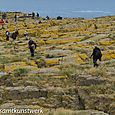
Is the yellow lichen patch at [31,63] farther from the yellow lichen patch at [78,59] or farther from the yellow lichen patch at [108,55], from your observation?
the yellow lichen patch at [108,55]

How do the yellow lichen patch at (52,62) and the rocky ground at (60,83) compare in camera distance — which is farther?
the yellow lichen patch at (52,62)

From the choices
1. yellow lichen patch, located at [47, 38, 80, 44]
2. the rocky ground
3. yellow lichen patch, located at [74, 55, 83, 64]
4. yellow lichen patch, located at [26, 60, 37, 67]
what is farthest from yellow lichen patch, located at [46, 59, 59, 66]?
yellow lichen patch, located at [47, 38, 80, 44]

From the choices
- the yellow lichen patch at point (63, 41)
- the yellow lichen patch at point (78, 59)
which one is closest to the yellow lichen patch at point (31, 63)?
the yellow lichen patch at point (78, 59)

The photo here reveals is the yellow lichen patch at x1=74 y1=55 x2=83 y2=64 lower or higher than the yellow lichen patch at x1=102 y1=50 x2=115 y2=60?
lower

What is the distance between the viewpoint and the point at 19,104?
2261cm

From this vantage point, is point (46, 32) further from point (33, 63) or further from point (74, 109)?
point (74, 109)

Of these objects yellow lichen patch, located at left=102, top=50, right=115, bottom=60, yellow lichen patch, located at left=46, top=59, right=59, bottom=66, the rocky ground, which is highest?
yellow lichen patch, located at left=102, top=50, right=115, bottom=60

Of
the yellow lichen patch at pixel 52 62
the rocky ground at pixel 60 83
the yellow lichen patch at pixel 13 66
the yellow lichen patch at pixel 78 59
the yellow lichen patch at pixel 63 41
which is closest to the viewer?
the rocky ground at pixel 60 83

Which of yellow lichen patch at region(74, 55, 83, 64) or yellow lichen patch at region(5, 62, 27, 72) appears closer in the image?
yellow lichen patch at region(5, 62, 27, 72)

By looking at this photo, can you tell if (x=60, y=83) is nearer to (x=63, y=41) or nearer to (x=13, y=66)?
(x=13, y=66)

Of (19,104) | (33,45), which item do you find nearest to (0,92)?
(19,104)

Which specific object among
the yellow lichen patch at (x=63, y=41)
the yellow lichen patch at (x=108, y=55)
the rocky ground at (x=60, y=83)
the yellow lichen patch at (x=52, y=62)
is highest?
the yellow lichen patch at (x=63, y=41)

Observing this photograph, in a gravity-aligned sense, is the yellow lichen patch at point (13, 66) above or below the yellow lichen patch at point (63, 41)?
below

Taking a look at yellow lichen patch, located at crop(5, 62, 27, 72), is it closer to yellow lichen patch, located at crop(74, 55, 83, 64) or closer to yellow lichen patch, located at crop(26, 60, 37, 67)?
yellow lichen patch, located at crop(26, 60, 37, 67)
